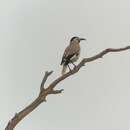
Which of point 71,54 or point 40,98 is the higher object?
point 71,54

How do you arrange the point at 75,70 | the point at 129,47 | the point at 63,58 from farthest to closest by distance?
1. the point at 63,58
2. the point at 75,70
3. the point at 129,47

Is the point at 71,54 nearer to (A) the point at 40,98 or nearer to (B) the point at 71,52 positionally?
(B) the point at 71,52

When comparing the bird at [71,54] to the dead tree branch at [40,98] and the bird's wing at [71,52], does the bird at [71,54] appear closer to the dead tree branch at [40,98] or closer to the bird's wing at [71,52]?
the bird's wing at [71,52]

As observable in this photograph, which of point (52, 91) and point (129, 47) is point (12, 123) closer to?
point (52, 91)

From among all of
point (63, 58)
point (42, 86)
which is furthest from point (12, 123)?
point (63, 58)

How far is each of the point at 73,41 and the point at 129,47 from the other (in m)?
2.28

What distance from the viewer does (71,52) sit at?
6.35 m

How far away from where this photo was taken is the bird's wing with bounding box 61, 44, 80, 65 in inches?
246

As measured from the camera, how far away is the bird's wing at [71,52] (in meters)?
6.25

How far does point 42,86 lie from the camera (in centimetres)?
461

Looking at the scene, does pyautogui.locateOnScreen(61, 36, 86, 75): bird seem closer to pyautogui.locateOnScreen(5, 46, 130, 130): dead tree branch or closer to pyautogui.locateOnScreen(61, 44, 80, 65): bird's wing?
pyautogui.locateOnScreen(61, 44, 80, 65): bird's wing

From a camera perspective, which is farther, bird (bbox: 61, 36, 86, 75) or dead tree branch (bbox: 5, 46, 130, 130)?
bird (bbox: 61, 36, 86, 75)

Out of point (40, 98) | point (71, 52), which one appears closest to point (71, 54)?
point (71, 52)

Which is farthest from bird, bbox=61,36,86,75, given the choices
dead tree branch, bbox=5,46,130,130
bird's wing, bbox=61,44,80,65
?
dead tree branch, bbox=5,46,130,130
